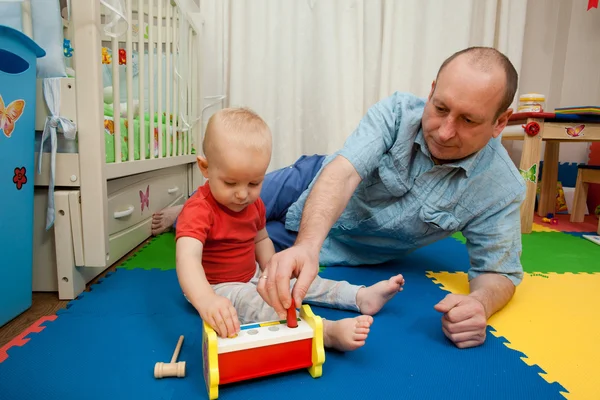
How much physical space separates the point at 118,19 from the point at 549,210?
8.16ft

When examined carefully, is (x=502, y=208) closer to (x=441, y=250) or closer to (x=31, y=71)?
(x=441, y=250)

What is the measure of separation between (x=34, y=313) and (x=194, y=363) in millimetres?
460

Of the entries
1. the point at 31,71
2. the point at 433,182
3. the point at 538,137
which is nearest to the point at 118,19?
the point at 31,71

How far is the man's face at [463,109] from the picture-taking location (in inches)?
33.3

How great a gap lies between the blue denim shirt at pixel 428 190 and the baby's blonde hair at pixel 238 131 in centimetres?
27

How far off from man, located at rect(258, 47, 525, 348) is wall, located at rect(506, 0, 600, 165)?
6.03 ft

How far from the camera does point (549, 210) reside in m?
2.41

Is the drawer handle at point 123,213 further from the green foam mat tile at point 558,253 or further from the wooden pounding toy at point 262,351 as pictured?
the green foam mat tile at point 558,253

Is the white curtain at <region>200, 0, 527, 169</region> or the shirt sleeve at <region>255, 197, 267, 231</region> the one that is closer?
the shirt sleeve at <region>255, 197, 267, 231</region>

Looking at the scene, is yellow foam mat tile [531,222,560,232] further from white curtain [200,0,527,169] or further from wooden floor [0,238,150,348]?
wooden floor [0,238,150,348]

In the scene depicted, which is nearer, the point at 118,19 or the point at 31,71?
the point at 31,71

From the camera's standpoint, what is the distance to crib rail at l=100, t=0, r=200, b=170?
3.80 feet

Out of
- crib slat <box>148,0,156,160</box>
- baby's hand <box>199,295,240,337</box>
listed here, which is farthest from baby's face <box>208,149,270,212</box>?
crib slat <box>148,0,156,160</box>

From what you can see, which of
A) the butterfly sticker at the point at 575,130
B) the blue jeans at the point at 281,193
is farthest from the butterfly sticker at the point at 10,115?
the butterfly sticker at the point at 575,130
